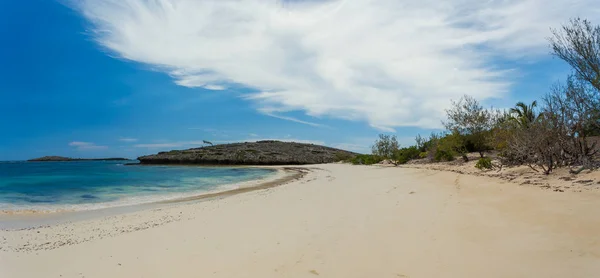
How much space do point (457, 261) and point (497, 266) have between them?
429mm

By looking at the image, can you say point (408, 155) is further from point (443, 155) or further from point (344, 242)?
point (344, 242)

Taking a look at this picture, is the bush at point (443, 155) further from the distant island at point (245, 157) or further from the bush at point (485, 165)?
the distant island at point (245, 157)

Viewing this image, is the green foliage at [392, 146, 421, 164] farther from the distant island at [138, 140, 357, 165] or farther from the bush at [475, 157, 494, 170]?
the distant island at [138, 140, 357, 165]

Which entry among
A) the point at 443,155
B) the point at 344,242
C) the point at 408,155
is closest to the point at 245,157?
the point at 408,155

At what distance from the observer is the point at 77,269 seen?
15.4 feet

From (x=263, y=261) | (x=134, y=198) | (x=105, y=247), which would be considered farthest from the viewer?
(x=134, y=198)

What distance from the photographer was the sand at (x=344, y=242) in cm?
405

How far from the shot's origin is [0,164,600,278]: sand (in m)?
4.05

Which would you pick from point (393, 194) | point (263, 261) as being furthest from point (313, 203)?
point (263, 261)

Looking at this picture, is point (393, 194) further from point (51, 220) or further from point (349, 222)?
point (51, 220)

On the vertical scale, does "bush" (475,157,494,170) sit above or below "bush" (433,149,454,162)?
below

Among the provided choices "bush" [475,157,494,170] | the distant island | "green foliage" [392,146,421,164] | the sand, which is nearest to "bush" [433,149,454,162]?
"green foliage" [392,146,421,164]

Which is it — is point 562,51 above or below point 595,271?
above

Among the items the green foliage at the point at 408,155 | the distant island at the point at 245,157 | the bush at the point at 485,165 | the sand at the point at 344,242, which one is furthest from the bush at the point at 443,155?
the distant island at the point at 245,157
